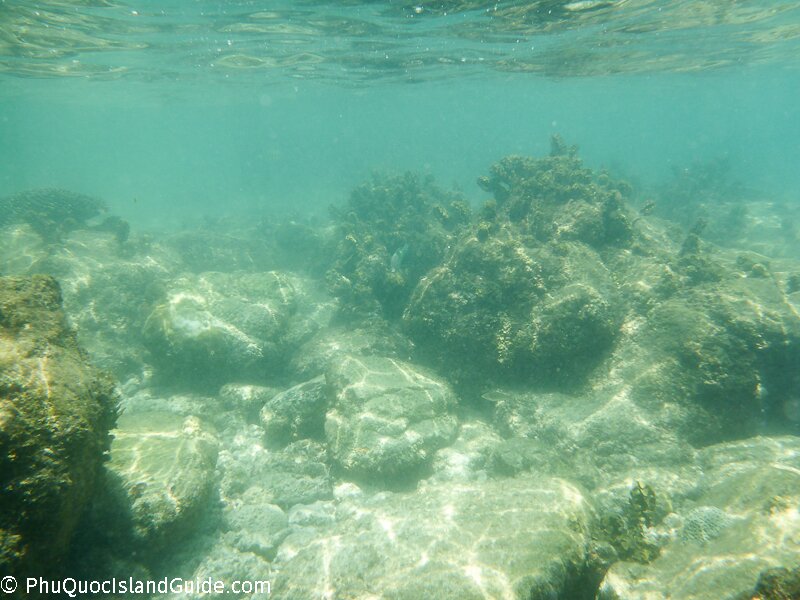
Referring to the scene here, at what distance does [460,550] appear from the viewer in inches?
172

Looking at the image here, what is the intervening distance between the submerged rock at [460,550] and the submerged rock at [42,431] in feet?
7.50

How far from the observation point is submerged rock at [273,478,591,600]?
3.98 meters

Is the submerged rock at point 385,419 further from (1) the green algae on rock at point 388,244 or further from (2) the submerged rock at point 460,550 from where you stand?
(1) the green algae on rock at point 388,244

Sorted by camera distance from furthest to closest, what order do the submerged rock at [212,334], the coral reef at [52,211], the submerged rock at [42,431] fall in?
the coral reef at [52,211]
the submerged rock at [212,334]
the submerged rock at [42,431]

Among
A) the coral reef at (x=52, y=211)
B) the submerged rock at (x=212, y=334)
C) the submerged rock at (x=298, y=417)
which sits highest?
the coral reef at (x=52, y=211)

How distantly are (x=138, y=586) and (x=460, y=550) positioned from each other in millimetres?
3807

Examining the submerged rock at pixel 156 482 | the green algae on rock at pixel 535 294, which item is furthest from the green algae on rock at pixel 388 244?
the submerged rock at pixel 156 482

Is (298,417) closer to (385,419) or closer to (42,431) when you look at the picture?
(385,419)

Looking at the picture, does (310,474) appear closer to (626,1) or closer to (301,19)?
(301,19)

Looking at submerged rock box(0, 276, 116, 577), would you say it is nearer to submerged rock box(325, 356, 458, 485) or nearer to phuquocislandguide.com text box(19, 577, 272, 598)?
phuquocislandguide.com text box(19, 577, 272, 598)

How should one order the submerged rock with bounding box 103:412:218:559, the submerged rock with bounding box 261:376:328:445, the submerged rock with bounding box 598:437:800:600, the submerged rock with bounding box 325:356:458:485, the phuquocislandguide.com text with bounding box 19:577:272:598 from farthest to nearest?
the submerged rock with bounding box 261:376:328:445 < the submerged rock with bounding box 325:356:458:485 < the submerged rock with bounding box 103:412:218:559 < the submerged rock with bounding box 598:437:800:600 < the phuquocislandguide.com text with bounding box 19:577:272:598

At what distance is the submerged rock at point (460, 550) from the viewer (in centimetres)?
398

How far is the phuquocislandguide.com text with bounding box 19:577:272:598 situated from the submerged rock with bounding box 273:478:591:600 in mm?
1039

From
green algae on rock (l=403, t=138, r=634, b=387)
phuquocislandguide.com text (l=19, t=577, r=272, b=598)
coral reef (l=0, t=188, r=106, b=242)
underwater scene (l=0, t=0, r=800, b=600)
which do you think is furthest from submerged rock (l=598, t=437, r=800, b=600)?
coral reef (l=0, t=188, r=106, b=242)
